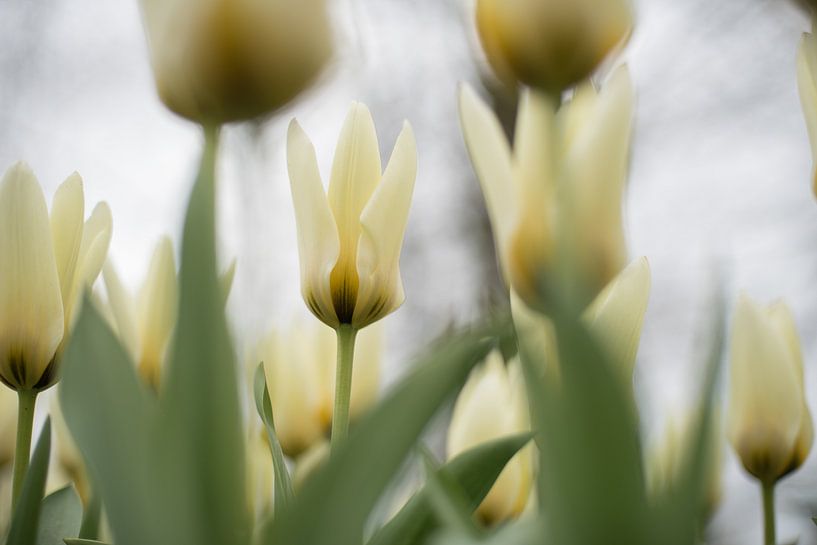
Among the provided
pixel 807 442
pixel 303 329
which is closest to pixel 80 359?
pixel 807 442

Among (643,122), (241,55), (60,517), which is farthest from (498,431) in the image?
(643,122)

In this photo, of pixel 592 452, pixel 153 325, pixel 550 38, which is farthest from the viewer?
pixel 153 325

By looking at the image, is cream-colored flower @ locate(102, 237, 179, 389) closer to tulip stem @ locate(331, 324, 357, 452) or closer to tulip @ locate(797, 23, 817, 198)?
tulip stem @ locate(331, 324, 357, 452)

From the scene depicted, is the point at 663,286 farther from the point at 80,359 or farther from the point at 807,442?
the point at 80,359

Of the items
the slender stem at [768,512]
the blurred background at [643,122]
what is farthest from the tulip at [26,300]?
the blurred background at [643,122]

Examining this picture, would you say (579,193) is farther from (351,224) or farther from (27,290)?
(27,290)
